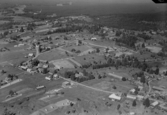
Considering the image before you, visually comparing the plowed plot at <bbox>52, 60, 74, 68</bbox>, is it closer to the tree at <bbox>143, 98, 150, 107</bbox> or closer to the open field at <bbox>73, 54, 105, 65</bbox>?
the open field at <bbox>73, 54, 105, 65</bbox>

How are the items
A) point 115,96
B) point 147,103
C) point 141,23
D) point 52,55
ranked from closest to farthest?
point 147,103 < point 115,96 < point 52,55 < point 141,23

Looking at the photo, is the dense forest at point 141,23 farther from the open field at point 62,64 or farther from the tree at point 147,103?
the tree at point 147,103

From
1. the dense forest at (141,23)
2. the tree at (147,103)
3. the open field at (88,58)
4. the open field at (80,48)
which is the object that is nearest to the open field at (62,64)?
the open field at (88,58)

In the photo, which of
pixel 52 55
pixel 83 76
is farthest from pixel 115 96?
pixel 52 55

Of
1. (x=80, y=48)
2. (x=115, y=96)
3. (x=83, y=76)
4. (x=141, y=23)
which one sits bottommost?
(x=83, y=76)

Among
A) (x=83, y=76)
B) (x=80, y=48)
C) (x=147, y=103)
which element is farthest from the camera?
(x=80, y=48)

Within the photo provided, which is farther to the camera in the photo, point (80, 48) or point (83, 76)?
point (80, 48)

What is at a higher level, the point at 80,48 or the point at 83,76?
the point at 80,48

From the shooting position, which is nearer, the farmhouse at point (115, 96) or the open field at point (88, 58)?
the farmhouse at point (115, 96)

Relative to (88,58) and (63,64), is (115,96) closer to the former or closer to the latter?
(63,64)

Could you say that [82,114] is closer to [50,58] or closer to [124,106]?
[124,106]

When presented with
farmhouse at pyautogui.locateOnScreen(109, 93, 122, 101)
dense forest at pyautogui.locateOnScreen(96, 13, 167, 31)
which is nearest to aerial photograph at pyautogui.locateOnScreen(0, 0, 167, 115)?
farmhouse at pyautogui.locateOnScreen(109, 93, 122, 101)
